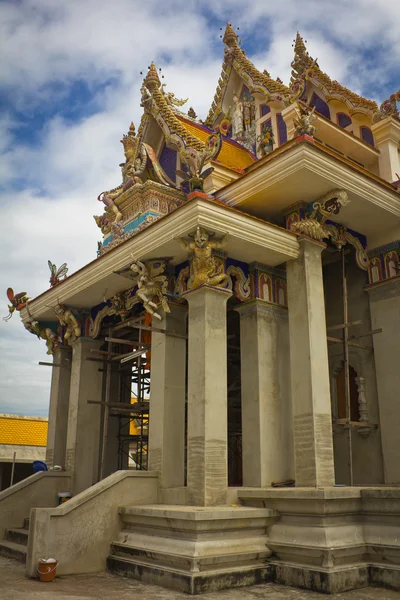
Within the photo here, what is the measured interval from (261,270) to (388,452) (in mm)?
4027

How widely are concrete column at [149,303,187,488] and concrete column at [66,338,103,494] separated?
3.03 m

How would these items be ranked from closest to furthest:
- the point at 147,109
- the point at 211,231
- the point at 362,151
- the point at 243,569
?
1. the point at 243,569
2. the point at 211,231
3. the point at 362,151
4. the point at 147,109

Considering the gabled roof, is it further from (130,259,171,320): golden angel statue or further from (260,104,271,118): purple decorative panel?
(130,259,171,320): golden angel statue

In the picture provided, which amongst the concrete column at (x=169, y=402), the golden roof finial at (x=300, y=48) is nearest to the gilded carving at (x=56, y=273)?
the concrete column at (x=169, y=402)

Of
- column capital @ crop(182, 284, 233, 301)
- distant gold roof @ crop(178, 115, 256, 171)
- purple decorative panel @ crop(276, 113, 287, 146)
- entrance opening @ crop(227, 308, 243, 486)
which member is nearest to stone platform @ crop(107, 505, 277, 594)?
column capital @ crop(182, 284, 233, 301)

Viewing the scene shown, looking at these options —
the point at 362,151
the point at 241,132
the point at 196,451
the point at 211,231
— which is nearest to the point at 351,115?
the point at 362,151

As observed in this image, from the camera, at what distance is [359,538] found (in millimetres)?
7887

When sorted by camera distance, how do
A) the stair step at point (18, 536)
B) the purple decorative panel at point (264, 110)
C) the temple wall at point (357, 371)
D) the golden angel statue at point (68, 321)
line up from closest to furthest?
the stair step at point (18, 536), the temple wall at point (357, 371), the golden angel statue at point (68, 321), the purple decorative panel at point (264, 110)

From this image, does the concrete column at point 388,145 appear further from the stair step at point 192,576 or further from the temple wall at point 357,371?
the stair step at point 192,576

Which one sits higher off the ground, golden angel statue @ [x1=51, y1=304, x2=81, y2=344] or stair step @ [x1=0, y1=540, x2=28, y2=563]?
golden angel statue @ [x1=51, y1=304, x2=81, y2=344]

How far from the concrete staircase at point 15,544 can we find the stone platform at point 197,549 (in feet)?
5.98

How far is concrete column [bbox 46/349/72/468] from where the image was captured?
44.1 feet

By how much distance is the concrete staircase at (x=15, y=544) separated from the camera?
936cm

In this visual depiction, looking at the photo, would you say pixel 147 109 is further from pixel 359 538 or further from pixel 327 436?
pixel 359 538
